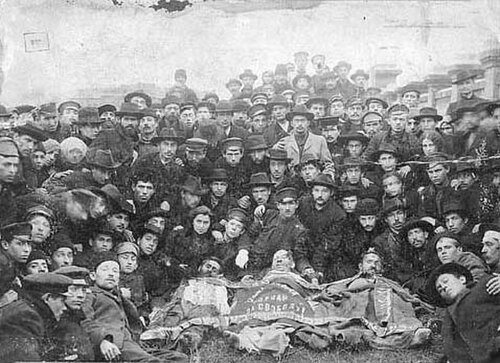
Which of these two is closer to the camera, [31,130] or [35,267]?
[35,267]

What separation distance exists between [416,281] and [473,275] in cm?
42

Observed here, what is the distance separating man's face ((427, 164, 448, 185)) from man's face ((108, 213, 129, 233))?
90.2 inches

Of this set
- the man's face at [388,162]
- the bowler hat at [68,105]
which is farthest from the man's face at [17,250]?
the man's face at [388,162]

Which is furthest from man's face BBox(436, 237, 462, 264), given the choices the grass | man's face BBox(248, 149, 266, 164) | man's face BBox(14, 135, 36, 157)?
man's face BBox(14, 135, 36, 157)

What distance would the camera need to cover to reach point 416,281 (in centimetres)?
578

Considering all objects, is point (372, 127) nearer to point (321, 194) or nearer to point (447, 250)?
point (321, 194)

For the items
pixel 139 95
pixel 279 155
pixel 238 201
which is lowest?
pixel 238 201

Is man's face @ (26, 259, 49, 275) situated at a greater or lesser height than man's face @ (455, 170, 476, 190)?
lesser

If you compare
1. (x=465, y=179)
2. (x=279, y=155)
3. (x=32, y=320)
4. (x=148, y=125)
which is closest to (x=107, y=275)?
(x=32, y=320)

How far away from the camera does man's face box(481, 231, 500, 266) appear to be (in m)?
5.77

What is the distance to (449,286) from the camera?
18.9 feet

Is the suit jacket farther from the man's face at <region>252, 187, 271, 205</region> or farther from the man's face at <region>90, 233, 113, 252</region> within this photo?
the man's face at <region>90, 233, 113, 252</region>

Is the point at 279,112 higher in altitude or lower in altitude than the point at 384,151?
higher

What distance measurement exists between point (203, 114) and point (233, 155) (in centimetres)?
39
